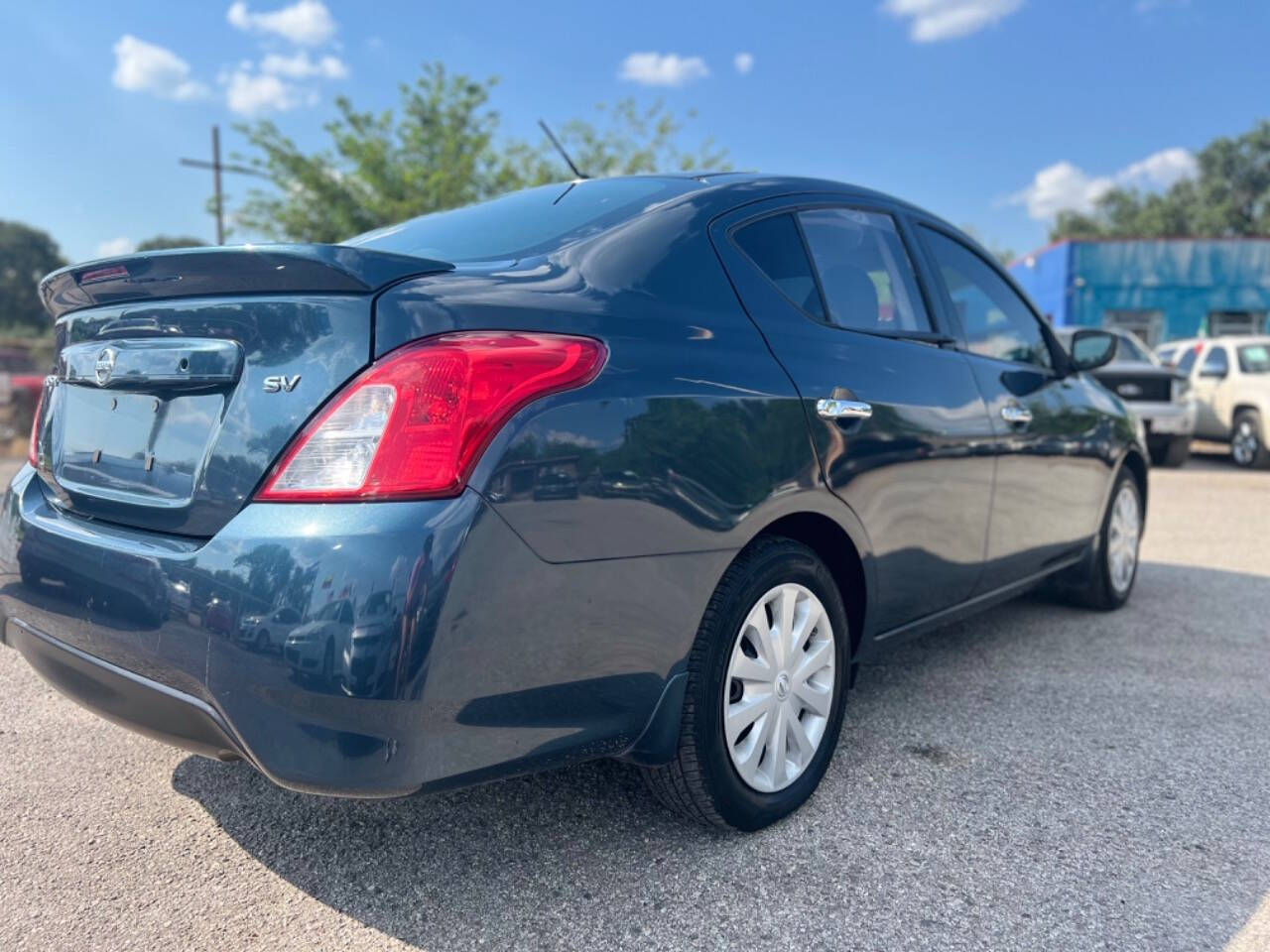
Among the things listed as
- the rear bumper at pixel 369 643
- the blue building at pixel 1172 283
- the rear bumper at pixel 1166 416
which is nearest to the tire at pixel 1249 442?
the rear bumper at pixel 1166 416

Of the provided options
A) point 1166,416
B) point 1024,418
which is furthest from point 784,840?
point 1166,416

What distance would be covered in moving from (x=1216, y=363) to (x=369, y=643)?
559 inches

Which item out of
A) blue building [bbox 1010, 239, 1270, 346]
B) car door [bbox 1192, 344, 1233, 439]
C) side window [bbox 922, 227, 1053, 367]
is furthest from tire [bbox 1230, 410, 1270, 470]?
blue building [bbox 1010, 239, 1270, 346]

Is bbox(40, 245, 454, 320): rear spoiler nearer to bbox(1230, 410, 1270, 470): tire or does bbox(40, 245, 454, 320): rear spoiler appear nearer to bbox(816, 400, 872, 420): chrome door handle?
bbox(816, 400, 872, 420): chrome door handle

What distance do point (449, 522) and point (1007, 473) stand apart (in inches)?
93.5

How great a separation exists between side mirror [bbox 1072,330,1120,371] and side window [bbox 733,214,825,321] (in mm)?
1981

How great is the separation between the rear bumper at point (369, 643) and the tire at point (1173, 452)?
38.8 feet

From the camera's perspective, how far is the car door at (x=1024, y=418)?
3424 mm

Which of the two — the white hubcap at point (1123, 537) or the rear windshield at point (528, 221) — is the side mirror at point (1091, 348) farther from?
the rear windshield at point (528, 221)

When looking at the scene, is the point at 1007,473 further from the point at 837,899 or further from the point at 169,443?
the point at 169,443

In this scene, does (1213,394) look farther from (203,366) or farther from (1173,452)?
(203,366)

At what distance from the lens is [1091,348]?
4285 mm

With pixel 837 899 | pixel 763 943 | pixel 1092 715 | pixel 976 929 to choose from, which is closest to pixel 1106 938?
pixel 976 929

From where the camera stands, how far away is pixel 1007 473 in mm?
3434
